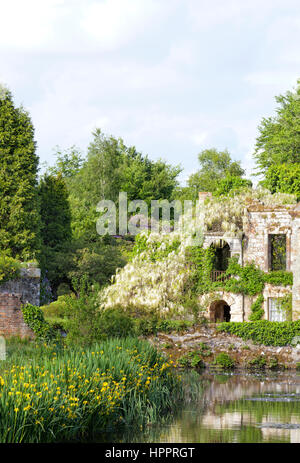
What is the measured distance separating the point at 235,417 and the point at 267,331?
12.4 meters

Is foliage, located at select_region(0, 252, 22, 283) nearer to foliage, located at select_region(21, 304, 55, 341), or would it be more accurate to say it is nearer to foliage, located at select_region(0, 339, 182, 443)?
foliage, located at select_region(21, 304, 55, 341)

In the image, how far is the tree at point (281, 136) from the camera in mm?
46156

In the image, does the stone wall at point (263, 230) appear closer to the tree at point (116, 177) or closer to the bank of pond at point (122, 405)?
the bank of pond at point (122, 405)

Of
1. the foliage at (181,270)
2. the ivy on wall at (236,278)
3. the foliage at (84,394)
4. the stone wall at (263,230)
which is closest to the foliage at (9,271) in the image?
the foliage at (181,270)

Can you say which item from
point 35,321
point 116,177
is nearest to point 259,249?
point 35,321

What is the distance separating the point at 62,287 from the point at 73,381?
91.3 feet

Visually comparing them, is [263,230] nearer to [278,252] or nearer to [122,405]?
[278,252]

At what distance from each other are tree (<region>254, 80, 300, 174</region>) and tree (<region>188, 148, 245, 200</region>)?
830cm

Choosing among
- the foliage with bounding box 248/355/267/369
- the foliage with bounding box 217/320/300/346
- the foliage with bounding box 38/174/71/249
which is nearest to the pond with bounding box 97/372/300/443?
the foliage with bounding box 248/355/267/369

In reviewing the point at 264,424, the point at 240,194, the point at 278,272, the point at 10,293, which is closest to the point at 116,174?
the point at 240,194

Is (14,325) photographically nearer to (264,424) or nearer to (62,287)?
(264,424)

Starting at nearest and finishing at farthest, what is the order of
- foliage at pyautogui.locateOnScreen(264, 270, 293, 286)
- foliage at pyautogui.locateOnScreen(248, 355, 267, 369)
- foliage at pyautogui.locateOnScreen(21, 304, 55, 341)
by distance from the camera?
foliage at pyautogui.locateOnScreen(21, 304, 55, 341)
foliage at pyautogui.locateOnScreen(248, 355, 267, 369)
foliage at pyautogui.locateOnScreen(264, 270, 293, 286)

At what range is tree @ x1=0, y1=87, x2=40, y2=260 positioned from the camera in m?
36.4
